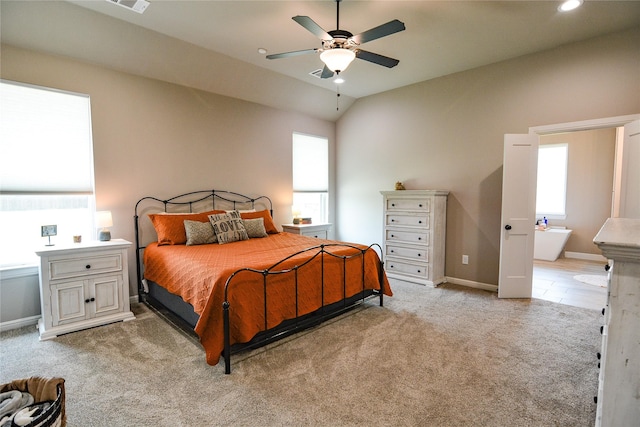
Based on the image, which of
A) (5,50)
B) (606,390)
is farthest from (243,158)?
(606,390)

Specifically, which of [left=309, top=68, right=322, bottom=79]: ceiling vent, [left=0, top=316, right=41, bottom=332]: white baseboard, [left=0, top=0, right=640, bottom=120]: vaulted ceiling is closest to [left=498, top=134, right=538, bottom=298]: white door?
[left=0, top=0, right=640, bottom=120]: vaulted ceiling

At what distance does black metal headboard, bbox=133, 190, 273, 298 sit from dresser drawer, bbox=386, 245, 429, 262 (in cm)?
214

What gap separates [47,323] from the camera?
2.89 metres

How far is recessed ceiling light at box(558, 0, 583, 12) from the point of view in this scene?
2.79 metres

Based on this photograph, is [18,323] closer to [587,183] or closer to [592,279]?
[592,279]

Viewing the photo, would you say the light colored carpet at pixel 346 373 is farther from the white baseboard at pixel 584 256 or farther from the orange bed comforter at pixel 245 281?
the white baseboard at pixel 584 256

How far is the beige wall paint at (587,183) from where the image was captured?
6016mm

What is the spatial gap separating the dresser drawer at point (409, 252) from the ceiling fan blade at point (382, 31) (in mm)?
3027

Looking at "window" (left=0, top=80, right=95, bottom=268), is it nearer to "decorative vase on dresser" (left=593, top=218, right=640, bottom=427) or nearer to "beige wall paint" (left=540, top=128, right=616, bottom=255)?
"decorative vase on dresser" (left=593, top=218, right=640, bottom=427)

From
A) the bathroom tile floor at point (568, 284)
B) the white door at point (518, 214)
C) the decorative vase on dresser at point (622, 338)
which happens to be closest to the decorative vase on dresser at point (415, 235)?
the white door at point (518, 214)

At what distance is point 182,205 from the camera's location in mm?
4281

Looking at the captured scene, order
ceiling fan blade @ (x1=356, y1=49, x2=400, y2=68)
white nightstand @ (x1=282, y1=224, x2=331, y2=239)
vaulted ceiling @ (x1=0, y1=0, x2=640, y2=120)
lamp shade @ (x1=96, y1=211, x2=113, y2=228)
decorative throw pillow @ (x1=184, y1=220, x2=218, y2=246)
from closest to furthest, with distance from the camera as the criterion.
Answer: ceiling fan blade @ (x1=356, y1=49, x2=400, y2=68) → vaulted ceiling @ (x1=0, y1=0, x2=640, y2=120) → lamp shade @ (x1=96, y1=211, x2=113, y2=228) → decorative throw pillow @ (x1=184, y1=220, x2=218, y2=246) → white nightstand @ (x1=282, y1=224, x2=331, y2=239)

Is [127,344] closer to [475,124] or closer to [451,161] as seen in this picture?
[451,161]

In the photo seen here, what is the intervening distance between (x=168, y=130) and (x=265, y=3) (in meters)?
2.10
